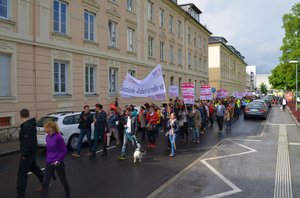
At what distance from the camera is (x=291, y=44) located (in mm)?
43906

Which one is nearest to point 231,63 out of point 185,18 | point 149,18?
point 185,18

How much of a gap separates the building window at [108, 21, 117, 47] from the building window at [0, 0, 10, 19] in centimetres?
845

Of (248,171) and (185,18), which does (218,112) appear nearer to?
(248,171)

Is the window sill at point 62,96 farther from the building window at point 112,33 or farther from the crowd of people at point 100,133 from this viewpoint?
the building window at point 112,33

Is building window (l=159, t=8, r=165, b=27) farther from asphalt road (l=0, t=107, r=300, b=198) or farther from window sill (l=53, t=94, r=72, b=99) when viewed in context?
asphalt road (l=0, t=107, r=300, b=198)

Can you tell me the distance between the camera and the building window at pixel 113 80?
21983mm

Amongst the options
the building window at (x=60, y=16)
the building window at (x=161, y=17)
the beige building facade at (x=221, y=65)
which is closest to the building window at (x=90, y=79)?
the building window at (x=60, y=16)

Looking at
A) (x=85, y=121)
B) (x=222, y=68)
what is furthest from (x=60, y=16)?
(x=222, y=68)

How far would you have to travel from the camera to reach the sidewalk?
36.4 ft

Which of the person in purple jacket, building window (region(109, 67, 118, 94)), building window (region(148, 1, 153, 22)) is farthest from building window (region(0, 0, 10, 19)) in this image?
building window (region(148, 1, 153, 22))

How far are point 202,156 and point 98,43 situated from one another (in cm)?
1220

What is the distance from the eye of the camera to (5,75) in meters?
14.1

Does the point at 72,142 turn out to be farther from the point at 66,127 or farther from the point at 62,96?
the point at 62,96

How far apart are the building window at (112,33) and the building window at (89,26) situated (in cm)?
193
